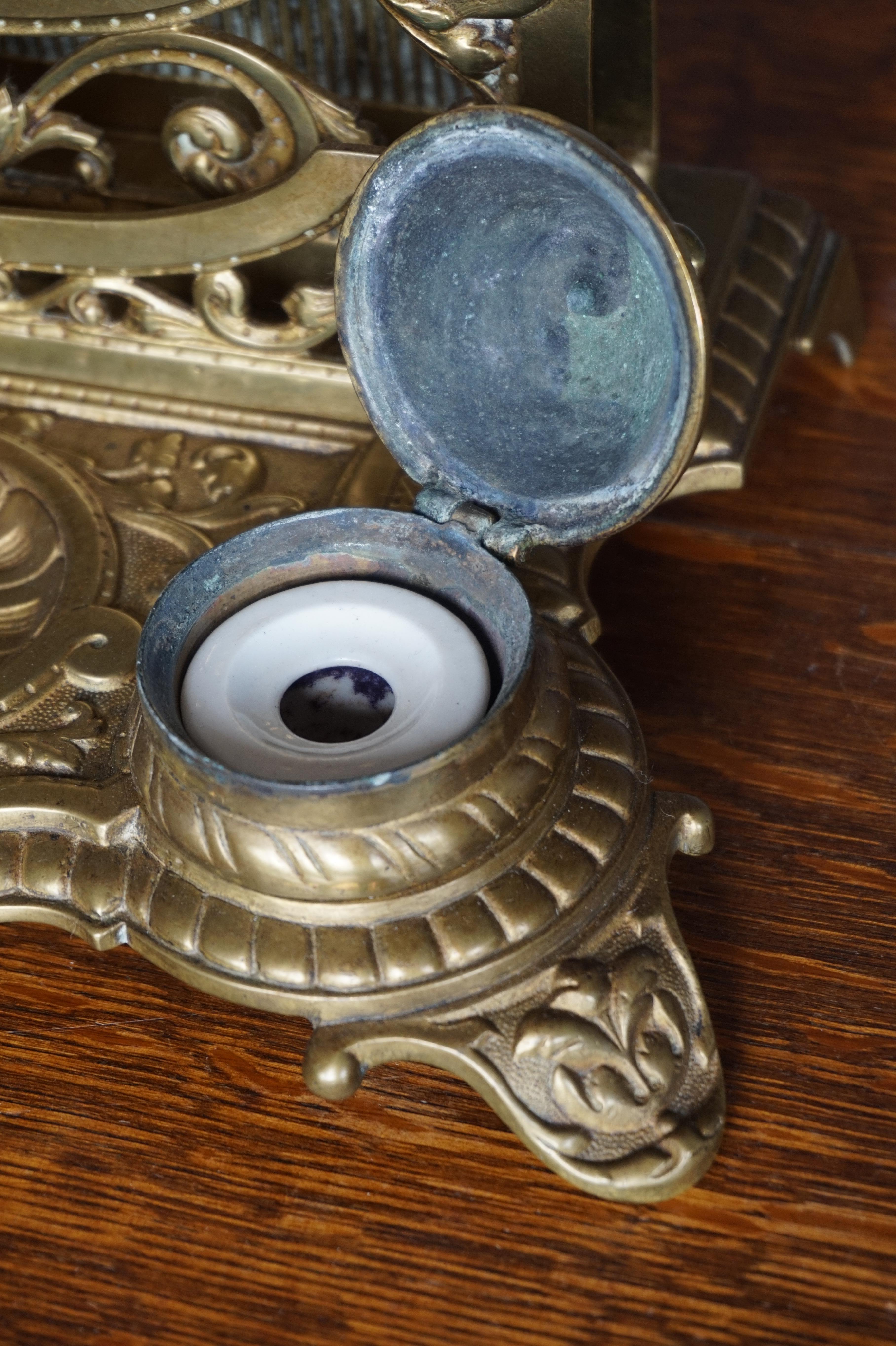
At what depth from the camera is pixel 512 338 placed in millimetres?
1055

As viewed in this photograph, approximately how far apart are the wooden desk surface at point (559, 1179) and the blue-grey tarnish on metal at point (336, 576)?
215 millimetres

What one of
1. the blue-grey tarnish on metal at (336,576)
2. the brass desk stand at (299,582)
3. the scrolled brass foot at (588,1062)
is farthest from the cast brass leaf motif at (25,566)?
the scrolled brass foot at (588,1062)

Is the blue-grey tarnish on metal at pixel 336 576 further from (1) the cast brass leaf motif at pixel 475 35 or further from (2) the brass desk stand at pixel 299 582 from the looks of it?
(1) the cast brass leaf motif at pixel 475 35

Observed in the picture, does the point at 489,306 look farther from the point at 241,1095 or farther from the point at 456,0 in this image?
the point at 241,1095

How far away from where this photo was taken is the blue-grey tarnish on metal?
985 mm

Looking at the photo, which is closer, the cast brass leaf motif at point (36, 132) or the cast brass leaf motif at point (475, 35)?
the cast brass leaf motif at point (475, 35)

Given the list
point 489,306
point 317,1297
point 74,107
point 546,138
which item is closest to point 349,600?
point 489,306

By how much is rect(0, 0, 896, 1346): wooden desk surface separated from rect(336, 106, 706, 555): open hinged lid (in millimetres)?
235

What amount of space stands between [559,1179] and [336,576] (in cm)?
41

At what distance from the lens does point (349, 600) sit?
1035 mm

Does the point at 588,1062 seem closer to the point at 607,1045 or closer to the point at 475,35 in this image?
the point at 607,1045

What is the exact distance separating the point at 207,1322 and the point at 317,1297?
0.20 ft

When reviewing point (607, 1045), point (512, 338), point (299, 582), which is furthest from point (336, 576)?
point (607, 1045)

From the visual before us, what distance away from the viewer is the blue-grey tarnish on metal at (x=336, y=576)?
0.99m
